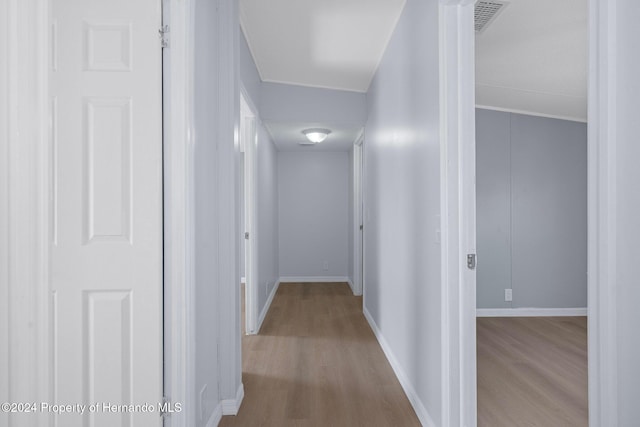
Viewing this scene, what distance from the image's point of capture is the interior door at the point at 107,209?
1.53m

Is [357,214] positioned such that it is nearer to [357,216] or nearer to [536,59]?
[357,216]

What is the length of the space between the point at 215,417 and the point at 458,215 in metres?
1.67

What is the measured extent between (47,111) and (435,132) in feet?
5.29

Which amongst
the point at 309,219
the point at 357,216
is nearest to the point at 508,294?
the point at 357,216

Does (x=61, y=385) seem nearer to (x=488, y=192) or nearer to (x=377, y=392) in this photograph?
(x=377, y=392)

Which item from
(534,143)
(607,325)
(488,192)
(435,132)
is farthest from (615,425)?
(534,143)

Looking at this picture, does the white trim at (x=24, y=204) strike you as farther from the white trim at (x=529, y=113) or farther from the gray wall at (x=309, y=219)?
the gray wall at (x=309, y=219)

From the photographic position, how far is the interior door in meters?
1.53

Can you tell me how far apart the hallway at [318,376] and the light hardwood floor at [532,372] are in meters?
0.59

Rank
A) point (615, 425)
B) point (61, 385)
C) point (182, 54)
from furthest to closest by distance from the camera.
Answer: point (182, 54) → point (61, 385) → point (615, 425)

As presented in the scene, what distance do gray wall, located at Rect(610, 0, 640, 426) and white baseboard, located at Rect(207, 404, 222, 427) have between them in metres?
1.81

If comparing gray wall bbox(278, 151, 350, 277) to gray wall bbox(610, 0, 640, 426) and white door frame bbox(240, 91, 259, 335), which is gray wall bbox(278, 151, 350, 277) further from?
gray wall bbox(610, 0, 640, 426)

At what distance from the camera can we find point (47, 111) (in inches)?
36.3

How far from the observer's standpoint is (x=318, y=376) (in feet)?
9.20
